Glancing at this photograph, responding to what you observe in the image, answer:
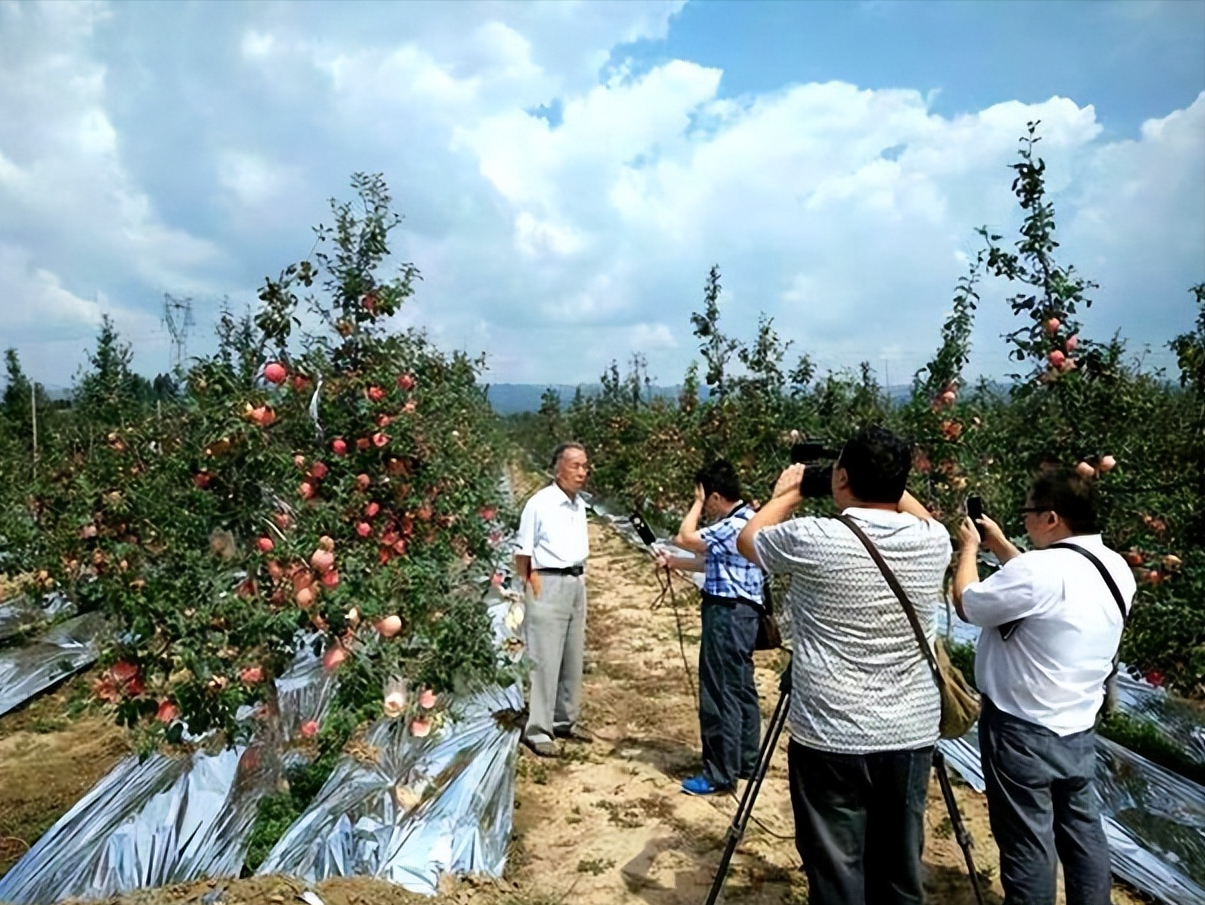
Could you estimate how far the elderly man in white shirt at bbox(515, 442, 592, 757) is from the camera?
4750 mm

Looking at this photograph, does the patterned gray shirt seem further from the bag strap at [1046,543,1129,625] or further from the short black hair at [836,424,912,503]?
the bag strap at [1046,543,1129,625]

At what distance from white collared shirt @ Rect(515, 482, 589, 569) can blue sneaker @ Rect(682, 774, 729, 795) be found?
125 centimetres

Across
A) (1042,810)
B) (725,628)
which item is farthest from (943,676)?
(725,628)

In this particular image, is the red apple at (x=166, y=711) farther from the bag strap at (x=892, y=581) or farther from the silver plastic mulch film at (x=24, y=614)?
the silver plastic mulch film at (x=24, y=614)

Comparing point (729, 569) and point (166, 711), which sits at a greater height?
point (729, 569)

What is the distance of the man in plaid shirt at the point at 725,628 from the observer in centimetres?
400

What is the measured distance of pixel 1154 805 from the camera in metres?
3.99

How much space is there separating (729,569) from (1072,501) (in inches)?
67.3

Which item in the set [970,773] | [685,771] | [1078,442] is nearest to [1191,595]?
[1078,442]

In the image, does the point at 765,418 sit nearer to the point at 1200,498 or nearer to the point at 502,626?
the point at 502,626

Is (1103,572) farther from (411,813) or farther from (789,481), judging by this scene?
(411,813)

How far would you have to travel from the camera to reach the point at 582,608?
16.1ft

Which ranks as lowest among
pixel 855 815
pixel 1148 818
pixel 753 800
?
pixel 1148 818

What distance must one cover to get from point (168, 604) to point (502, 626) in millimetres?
3929
